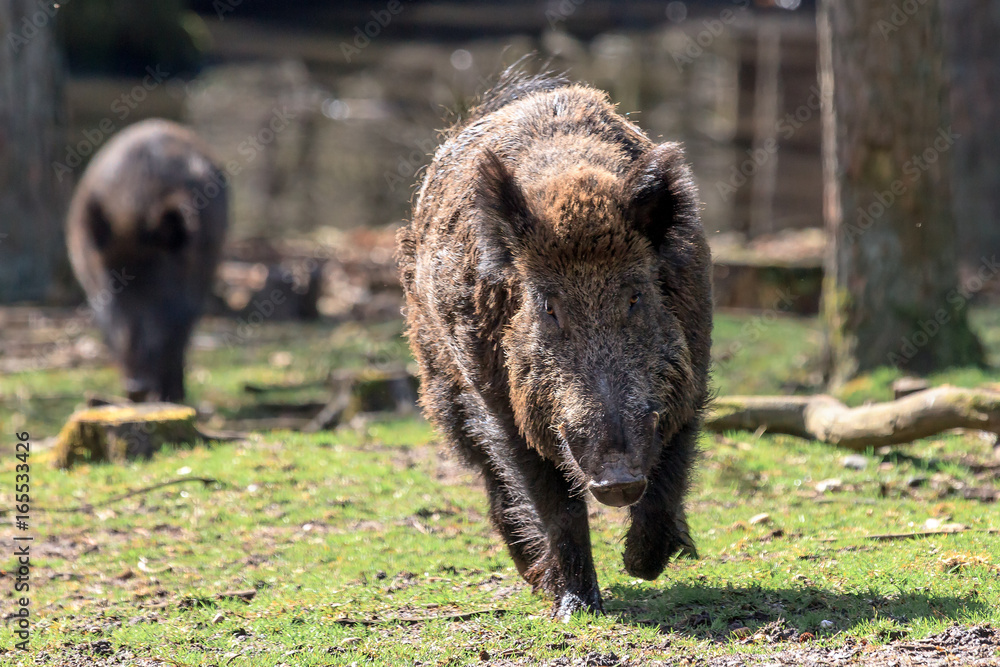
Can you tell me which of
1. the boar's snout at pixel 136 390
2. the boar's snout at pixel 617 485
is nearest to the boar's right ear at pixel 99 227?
the boar's snout at pixel 136 390

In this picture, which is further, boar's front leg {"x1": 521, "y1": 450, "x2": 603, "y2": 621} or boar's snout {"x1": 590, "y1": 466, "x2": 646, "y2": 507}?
boar's front leg {"x1": 521, "y1": 450, "x2": 603, "y2": 621}

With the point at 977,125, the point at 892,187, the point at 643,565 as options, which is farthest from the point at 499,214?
the point at 977,125

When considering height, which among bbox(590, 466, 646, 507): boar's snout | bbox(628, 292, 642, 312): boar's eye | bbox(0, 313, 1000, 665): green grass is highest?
bbox(628, 292, 642, 312): boar's eye

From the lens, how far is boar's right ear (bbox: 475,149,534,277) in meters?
4.43

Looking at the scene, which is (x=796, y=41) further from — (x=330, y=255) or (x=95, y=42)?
(x=95, y=42)

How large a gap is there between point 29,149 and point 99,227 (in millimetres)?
4264

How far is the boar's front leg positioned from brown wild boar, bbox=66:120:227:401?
5.83 meters

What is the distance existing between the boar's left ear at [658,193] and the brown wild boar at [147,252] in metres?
6.47

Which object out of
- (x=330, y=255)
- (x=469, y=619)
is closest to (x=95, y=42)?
(x=330, y=255)

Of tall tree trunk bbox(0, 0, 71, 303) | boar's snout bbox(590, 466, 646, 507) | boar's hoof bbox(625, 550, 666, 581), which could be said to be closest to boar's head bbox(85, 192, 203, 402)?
tall tree trunk bbox(0, 0, 71, 303)

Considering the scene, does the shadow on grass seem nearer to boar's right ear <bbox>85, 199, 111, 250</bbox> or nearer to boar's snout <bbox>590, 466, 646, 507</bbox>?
boar's snout <bbox>590, 466, 646, 507</bbox>

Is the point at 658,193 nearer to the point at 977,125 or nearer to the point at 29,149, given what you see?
the point at 977,125

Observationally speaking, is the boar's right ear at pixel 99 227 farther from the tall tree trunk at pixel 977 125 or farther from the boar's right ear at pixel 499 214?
the tall tree trunk at pixel 977 125

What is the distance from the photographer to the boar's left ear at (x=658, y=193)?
4391 mm
